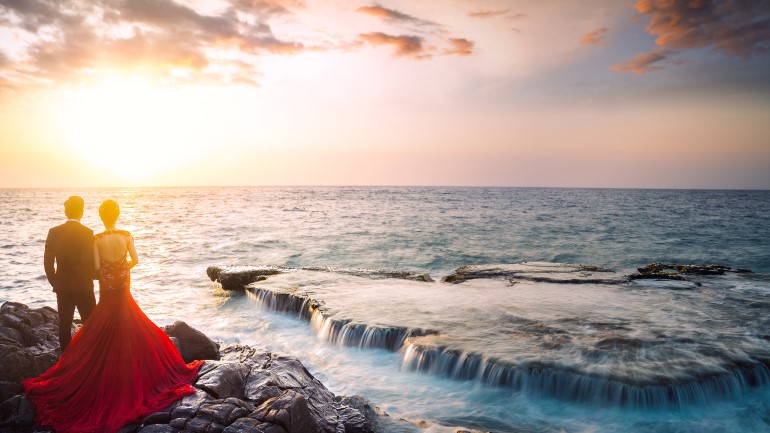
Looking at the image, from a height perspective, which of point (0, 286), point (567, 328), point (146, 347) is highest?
point (146, 347)

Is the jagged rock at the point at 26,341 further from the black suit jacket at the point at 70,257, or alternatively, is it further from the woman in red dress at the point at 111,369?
the black suit jacket at the point at 70,257

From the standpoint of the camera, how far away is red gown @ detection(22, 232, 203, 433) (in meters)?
5.80

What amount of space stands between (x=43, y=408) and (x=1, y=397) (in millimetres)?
703

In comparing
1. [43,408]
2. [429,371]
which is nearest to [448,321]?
[429,371]

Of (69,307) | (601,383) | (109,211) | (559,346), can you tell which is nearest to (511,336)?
(559,346)

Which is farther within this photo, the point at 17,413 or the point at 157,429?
the point at 17,413

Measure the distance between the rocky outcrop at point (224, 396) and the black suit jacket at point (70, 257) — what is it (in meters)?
1.17

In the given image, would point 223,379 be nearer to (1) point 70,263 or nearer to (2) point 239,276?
(1) point 70,263

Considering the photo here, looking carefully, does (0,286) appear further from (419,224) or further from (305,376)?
(419,224)

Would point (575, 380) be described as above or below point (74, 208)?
below

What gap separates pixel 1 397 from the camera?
6152 millimetres

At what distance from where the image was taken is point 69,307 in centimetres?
715

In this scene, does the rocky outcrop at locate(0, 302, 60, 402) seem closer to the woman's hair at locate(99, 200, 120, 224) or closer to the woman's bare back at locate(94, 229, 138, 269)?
the woman's bare back at locate(94, 229, 138, 269)

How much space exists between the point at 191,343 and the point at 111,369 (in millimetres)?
2572
